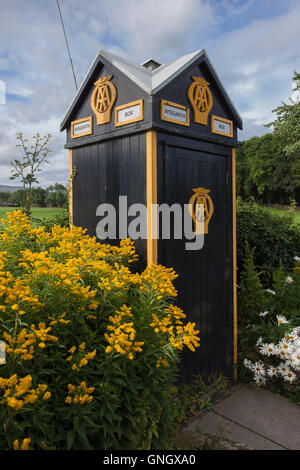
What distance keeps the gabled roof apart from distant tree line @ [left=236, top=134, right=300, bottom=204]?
116 ft

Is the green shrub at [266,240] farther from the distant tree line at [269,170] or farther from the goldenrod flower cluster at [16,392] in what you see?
the distant tree line at [269,170]

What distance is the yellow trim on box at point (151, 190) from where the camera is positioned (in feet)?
9.30

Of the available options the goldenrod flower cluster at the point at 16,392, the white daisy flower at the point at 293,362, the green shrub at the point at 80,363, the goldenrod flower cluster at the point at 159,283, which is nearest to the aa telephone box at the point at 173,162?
the white daisy flower at the point at 293,362

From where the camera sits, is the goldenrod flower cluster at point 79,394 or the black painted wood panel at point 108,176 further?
the black painted wood panel at point 108,176

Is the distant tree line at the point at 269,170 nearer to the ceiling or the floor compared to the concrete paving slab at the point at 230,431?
nearer to the ceiling

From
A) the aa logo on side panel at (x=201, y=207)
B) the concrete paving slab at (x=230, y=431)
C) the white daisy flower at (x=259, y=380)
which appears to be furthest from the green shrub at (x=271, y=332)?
the aa logo on side panel at (x=201, y=207)

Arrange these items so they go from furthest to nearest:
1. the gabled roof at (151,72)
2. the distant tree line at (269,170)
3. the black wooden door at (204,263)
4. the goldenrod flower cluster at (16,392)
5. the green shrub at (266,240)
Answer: the distant tree line at (269,170)
the green shrub at (266,240)
the black wooden door at (204,263)
the gabled roof at (151,72)
the goldenrod flower cluster at (16,392)

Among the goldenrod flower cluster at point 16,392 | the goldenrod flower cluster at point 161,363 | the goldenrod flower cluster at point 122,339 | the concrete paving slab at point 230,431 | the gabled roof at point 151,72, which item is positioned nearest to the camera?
the goldenrod flower cluster at point 16,392

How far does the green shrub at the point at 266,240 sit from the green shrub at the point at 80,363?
3.58 m

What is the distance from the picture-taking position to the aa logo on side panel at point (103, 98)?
10.3 feet

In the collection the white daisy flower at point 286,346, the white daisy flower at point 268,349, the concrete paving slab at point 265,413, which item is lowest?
the concrete paving slab at point 265,413

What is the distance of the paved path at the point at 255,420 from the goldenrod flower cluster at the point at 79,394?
137 centimetres
